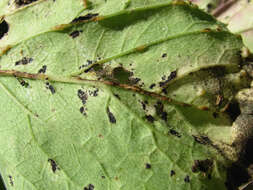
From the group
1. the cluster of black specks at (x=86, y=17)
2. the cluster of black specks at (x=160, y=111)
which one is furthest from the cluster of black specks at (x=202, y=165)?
the cluster of black specks at (x=86, y=17)

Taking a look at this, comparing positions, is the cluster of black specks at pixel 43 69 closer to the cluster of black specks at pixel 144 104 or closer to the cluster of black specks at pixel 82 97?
the cluster of black specks at pixel 82 97

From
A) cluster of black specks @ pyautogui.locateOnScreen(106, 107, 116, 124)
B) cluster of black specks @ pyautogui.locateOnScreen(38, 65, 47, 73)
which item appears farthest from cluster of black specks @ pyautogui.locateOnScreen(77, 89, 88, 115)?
cluster of black specks @ pyautogui.locateOnScreen(38, 65, 47, 73)

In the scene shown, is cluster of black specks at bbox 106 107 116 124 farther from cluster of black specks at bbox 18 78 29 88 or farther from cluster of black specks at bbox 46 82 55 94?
cluster of black specks at bbox 18 78 29 88

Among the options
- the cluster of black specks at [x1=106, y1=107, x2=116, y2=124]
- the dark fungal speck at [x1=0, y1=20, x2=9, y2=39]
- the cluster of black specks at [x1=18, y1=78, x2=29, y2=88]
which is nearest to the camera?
the cluster of black specks at [x1=106, y1=107, x2=116, y2=124]

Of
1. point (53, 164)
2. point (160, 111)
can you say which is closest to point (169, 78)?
point (160, 111)

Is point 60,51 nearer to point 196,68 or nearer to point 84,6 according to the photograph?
point 84,6

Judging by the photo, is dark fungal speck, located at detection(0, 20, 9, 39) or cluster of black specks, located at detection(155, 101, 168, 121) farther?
dark fungal speck, located at detection(0, 20, 9, 39)

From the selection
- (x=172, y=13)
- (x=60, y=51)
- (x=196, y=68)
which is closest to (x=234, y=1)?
(x=172, y=13)

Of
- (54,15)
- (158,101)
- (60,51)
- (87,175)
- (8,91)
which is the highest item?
(54,15)
